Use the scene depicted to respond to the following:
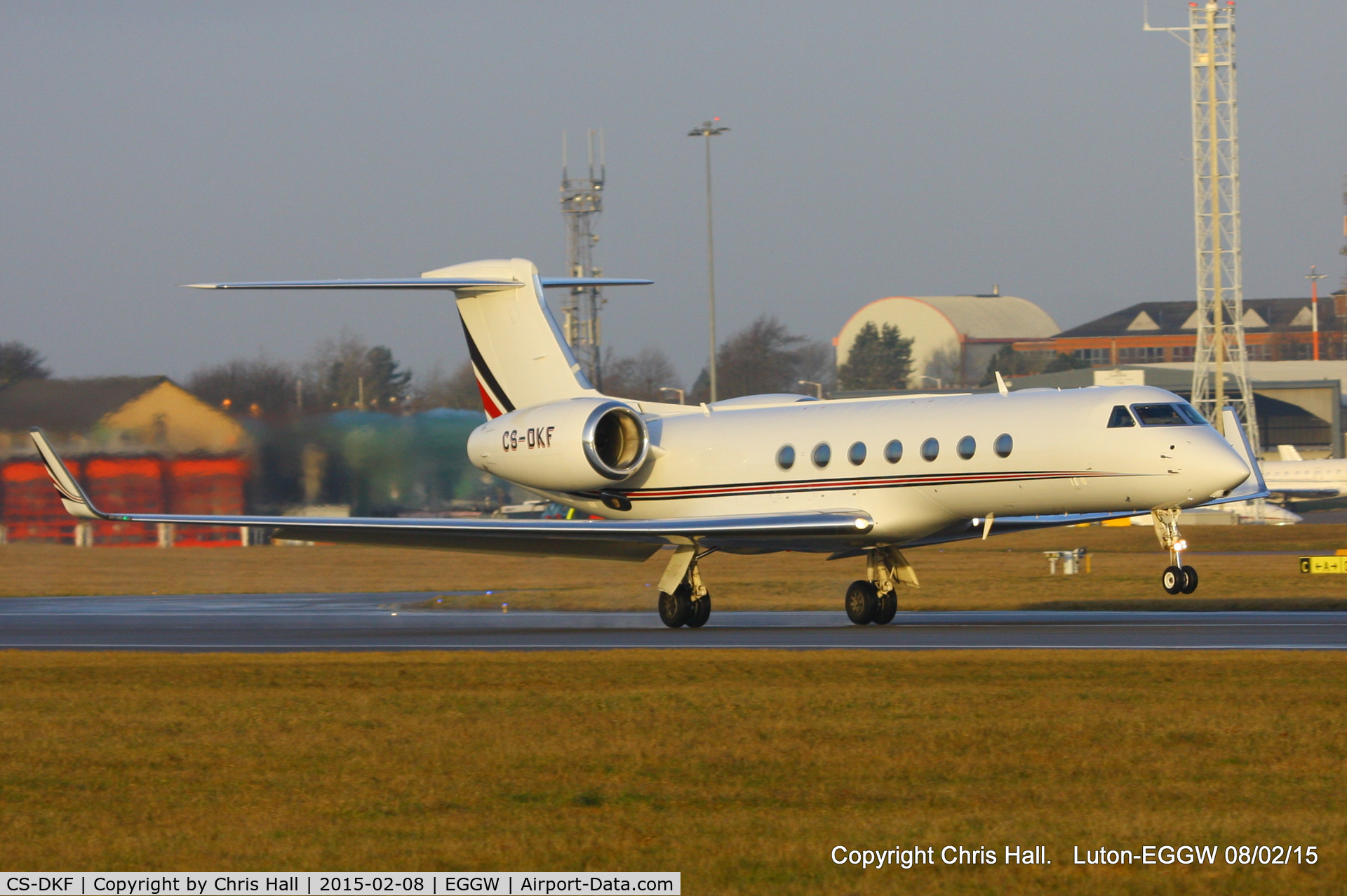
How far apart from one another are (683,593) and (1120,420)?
6803mm

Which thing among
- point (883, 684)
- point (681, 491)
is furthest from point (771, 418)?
point (883, 684)

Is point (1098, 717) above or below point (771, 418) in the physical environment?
below

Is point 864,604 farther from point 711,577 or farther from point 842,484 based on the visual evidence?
point 711,577

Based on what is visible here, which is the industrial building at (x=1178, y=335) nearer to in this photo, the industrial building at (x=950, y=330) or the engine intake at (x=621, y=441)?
the industrial building at (x=950, y=330)

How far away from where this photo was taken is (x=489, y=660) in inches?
635

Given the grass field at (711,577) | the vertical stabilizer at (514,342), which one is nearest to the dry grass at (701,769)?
the vertical stabilizer at (514,342)

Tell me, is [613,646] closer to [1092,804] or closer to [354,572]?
[1092,804]

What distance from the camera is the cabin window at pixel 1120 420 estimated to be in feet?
66.8

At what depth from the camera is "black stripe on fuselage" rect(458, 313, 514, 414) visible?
26.8 metres

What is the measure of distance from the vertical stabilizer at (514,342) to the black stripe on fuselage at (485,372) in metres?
0.01

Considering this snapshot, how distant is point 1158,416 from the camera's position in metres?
20.4

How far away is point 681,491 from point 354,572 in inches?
668
